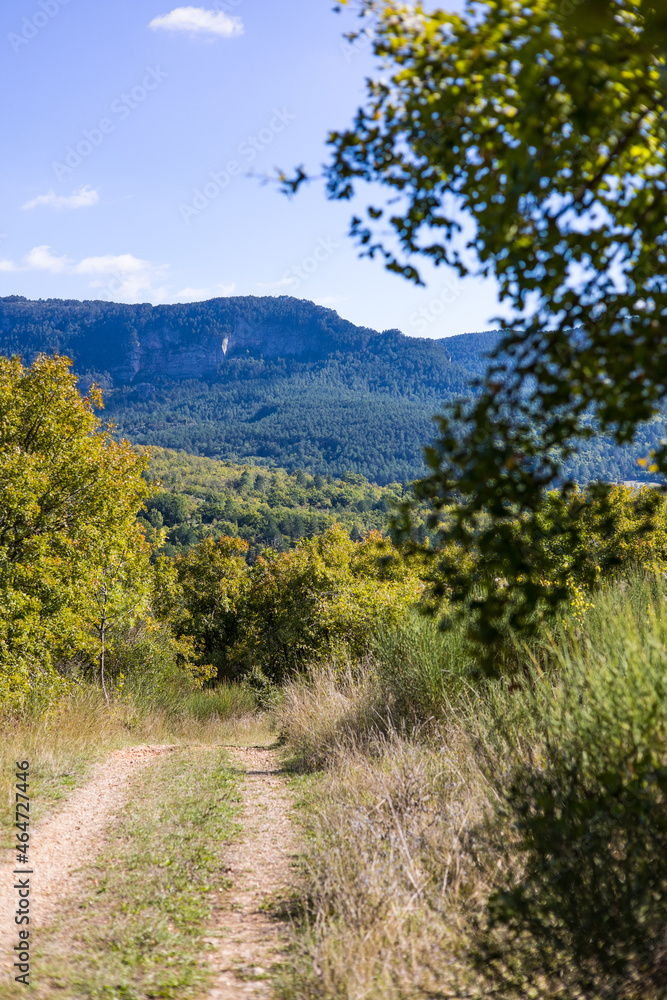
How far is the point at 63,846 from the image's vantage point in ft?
17.3

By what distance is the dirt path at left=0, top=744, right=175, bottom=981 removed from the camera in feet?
13.5

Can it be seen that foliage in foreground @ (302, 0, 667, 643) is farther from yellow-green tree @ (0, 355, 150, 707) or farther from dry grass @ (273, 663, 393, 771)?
yellow-green tree @ (0, 355, 150, 707)

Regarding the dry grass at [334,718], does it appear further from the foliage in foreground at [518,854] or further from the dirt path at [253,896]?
the foliage in foreground at [518,854]

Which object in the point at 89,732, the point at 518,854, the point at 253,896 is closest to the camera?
the point at 518,854

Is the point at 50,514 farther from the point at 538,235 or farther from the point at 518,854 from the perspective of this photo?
the point at 538,235

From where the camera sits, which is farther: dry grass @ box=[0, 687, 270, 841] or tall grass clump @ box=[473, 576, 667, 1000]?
dry grass @ box=[0, 687, 270, 841]

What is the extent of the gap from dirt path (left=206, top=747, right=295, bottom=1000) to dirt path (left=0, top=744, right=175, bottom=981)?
1.14 metres

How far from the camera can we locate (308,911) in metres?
3.76

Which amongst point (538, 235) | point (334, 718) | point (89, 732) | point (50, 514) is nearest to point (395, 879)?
point (538, 235)

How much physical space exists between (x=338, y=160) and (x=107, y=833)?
576cm

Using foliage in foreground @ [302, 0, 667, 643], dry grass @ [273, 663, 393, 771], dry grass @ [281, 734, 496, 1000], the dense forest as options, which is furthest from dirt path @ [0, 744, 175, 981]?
the dense forest

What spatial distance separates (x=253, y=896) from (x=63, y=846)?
1.94 metres

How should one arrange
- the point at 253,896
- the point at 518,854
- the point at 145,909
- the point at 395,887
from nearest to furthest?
1. the point at 518,854
2. the point at 395,887
3. the point at 145,909
4. the point at 253,896

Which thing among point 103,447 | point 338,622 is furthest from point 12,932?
point 338,622
